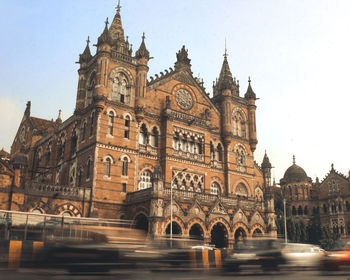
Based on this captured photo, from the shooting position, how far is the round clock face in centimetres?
4656

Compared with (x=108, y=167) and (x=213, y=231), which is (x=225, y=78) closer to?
(x=213, y=231)

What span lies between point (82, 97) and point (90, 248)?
32.6 m

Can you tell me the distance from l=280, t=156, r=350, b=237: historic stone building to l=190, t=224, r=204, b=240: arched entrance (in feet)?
129

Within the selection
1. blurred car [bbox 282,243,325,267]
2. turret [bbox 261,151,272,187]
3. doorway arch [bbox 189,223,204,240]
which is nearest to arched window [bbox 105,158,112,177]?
doorway arch [bbox 189,223,204,240]

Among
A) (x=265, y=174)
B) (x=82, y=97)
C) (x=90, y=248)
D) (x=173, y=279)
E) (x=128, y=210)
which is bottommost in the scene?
(x=173, y=279)

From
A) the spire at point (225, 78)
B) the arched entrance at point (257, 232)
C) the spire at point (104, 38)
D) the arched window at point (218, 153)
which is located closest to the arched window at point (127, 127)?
the spire at point (104, 38)

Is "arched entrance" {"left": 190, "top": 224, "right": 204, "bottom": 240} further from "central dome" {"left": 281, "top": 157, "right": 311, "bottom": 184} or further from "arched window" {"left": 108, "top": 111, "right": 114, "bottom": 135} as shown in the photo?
"central dome" {"left": 281, "top": 157, "right": 311, "bottom": 184}

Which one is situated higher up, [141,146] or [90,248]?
[141,146]

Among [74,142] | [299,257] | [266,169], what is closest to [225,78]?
[266,169]

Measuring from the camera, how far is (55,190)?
118 feet

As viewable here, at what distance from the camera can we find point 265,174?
53000 mm

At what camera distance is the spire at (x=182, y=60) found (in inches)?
1892

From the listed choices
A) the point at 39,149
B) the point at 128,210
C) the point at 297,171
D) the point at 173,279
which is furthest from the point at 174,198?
the point at 297,171

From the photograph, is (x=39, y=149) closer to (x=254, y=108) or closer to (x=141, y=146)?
(x=141, y=146)
